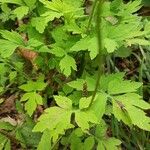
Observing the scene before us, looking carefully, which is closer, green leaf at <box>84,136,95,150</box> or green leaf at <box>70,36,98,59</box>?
green leaf at <box>70,36,98,59</box>

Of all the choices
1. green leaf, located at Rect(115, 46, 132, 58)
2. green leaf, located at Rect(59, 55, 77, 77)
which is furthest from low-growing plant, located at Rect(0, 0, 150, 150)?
green leaf, located at Rect(115, 46, 132, 58)

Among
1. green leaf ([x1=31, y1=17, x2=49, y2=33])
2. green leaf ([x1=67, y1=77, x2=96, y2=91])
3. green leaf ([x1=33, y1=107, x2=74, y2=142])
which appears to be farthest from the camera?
green leaf ([x1=31, y1=17, x2=49, y2=33])

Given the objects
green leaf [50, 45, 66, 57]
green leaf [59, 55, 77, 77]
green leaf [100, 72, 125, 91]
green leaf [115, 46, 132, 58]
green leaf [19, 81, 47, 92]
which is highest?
green leaf [50, 45, 66, 57]

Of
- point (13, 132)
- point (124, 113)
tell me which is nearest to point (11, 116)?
point (13, 132)

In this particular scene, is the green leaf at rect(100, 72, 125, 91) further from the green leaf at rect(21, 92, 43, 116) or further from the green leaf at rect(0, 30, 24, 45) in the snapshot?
the green leaf at rect(0, 30, 24, 45)

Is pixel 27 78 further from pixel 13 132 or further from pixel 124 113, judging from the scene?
pixel 124 113

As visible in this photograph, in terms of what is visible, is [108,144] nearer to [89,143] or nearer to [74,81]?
[89,143]


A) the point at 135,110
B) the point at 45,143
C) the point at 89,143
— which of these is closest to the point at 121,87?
the point at 135,110

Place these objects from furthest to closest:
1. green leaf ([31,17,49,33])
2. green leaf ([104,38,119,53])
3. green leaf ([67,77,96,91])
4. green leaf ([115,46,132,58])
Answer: green leaf ([115,46,132,58]) < green leaf ([31,17,49,33]) < green leaf ([67,77,96,91]) < green leaf ([104,38,119,53])
